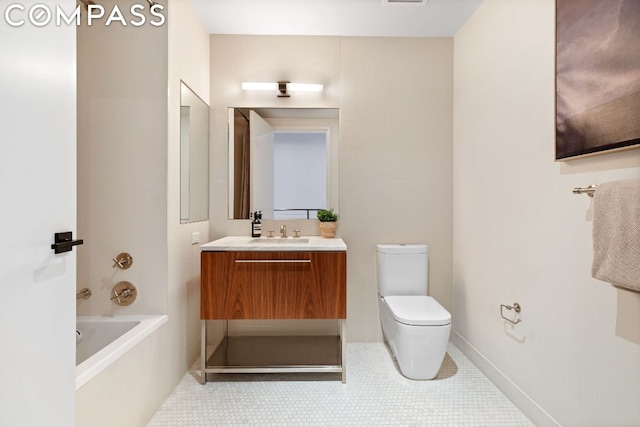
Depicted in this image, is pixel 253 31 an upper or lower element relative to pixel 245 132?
upper

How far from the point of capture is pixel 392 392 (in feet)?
6.60

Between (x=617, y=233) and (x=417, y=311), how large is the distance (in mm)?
1208

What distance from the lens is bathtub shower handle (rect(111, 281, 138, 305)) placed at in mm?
1920

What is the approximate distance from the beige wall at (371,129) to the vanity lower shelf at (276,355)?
38cm

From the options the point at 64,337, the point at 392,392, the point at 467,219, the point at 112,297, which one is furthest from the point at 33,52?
the point at 467,219

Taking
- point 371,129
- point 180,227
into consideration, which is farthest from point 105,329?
point 371,129

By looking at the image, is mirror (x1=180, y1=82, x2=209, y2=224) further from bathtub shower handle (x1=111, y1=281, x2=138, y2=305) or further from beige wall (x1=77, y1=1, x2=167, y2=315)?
bathtub shower handle (x1=111, y1=281, x2=138, y2=305)

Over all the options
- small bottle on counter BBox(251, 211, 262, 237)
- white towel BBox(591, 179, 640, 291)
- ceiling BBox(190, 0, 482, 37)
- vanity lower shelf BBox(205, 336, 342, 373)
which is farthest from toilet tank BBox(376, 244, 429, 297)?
ceiling BBox(190, 0, 482, 37)

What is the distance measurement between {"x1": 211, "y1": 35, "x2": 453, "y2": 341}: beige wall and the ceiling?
9 centimetres

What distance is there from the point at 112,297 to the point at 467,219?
2.37m

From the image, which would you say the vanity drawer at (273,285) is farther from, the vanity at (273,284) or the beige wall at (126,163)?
the beige wall at (126,163)

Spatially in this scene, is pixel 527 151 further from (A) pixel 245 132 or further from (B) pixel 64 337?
(B) pixel 64 337

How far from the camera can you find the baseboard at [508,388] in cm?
→ 166

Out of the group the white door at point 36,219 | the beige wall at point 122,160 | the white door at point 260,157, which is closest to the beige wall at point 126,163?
the beige wall at point 122,160
